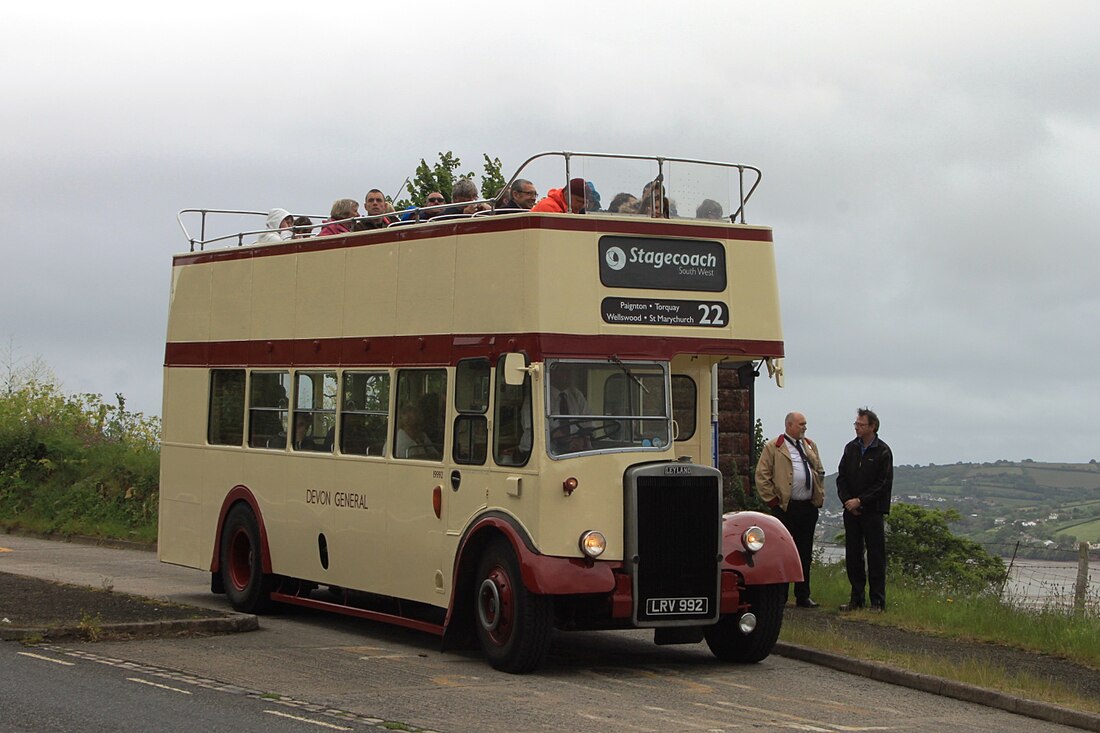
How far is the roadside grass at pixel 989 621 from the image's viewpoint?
1478 cm

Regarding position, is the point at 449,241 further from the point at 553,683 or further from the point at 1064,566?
the point at 1064,566

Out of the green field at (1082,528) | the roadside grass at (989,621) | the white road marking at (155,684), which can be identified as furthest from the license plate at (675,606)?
the green field at (1082,528)

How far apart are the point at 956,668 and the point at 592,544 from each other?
3070 millimetres

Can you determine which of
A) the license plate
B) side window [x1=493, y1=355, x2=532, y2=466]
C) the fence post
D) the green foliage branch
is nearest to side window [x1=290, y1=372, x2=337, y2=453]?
side window [x1=493, y1=355, x2=532, y2=466]

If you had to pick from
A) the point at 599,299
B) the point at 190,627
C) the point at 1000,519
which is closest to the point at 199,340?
the point at 190,627

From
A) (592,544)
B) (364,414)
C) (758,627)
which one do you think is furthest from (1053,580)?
(364,414)

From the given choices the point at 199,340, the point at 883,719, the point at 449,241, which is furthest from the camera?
the point at 199,340

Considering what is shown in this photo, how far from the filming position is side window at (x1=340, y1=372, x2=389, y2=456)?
50.3 ft

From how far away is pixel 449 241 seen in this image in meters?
14.4

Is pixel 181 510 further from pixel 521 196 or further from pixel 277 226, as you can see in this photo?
pixel 521 196

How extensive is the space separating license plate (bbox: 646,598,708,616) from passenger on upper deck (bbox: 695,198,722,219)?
324cm

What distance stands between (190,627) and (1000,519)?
88.4ft

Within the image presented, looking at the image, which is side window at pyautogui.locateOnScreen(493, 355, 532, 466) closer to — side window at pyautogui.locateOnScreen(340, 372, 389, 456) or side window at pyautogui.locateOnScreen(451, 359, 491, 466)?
side window at pyautogui.locateOnScreen(451, 359, 491, 466)

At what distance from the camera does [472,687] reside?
1222 cm
